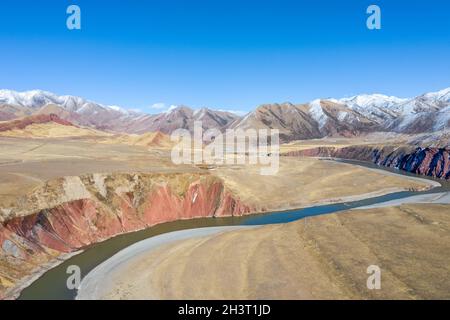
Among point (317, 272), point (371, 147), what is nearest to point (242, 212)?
point (317, 272)

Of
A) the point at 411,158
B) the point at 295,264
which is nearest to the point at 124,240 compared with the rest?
the point at 295,264

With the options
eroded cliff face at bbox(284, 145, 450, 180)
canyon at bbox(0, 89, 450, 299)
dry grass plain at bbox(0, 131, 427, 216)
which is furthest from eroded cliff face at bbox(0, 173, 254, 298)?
eroded cliff face at bbox(284, 145, 450, 180)

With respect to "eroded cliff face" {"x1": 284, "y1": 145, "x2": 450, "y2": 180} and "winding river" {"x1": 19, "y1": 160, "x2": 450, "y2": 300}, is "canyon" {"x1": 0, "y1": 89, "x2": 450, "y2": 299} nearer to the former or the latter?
"eroded cliff face" {"x1": 284, "y1": 145, "x2": 450, "y2": 180}

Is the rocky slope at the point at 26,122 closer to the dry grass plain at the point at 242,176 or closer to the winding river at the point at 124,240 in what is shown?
the dry grass plain at the point at 242,176

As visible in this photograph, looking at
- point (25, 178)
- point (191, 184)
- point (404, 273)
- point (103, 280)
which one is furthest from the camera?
point (191, 184)

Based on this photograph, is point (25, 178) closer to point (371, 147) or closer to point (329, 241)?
point (329, 241)

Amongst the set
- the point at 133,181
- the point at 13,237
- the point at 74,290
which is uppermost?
the point at 133,181

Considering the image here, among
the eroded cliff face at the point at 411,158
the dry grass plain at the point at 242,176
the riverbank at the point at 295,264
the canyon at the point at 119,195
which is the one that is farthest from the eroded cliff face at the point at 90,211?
the eroded cliff face at the point at 411,158
